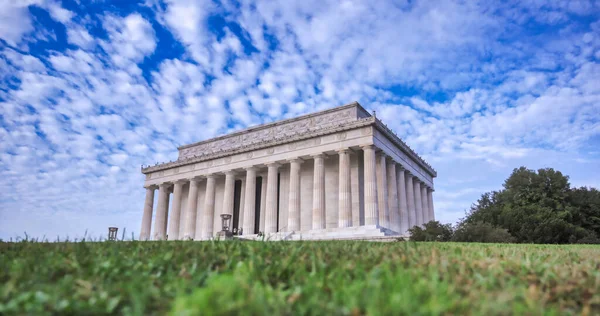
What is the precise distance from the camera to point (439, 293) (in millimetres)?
4305

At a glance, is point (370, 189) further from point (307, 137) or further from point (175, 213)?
point (175, 213)

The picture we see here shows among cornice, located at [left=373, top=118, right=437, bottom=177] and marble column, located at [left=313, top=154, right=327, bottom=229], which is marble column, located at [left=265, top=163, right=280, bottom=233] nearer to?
marble column, located at [left=313, top=154, right=327, bottom=229]

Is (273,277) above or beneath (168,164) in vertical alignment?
beneath

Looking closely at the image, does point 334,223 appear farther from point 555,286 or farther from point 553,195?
point 555,286

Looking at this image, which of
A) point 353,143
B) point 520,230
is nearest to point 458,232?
point 520,230

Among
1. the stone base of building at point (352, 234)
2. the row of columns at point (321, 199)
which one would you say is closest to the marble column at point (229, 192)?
the row of columns at point (321, 199)

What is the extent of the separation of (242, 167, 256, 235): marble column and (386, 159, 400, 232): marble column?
46.6 ft

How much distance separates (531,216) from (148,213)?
4426 cm

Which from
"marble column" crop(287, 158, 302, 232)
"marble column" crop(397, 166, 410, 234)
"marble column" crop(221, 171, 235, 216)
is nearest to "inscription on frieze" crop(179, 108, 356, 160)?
"marble column" crop(221, 171, 235, 216)

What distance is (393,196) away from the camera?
4091cm

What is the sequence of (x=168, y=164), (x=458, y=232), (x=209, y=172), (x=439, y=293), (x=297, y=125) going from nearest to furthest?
(x=439, y=293) < (x=458, y=232) < (x=297, y=125) < (x=209, y=172) < (x=168, y=164)

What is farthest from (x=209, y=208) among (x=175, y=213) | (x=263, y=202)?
(x=263, y=202)

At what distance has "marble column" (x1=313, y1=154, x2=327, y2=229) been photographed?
38791mm

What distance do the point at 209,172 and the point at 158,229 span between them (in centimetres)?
1163
